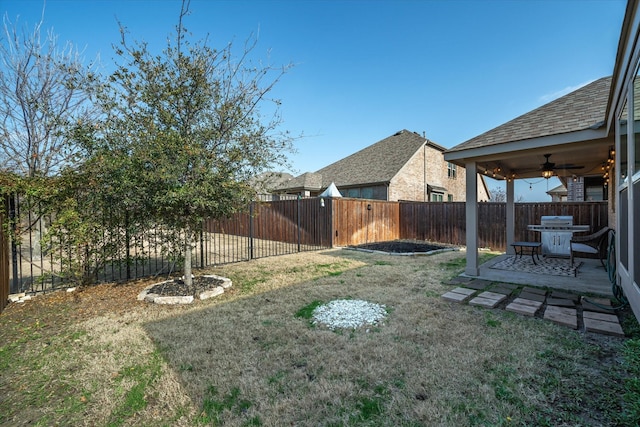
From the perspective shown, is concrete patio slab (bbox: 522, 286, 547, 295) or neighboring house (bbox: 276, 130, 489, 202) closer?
concrete patio slab (bbox: 522, 286, 547, 295)

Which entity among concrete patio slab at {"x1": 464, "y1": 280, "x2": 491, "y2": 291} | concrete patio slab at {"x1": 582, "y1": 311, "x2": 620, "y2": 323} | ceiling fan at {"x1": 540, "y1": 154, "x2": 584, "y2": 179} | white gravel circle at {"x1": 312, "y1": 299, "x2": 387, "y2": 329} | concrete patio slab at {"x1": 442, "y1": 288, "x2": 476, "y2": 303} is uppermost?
ceiling fan at {"x1": 540, "y1": 154, "x2": 584, "y2": 179}

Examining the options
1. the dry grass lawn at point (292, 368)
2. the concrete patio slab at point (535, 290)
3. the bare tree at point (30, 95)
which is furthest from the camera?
the bare tree at point (30, 95)

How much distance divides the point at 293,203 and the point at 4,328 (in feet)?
28.6

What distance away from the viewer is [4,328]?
3.31 meters

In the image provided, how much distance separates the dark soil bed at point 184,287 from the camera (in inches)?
176

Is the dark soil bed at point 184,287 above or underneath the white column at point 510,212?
underneath

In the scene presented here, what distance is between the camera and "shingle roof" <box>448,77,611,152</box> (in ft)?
14.8

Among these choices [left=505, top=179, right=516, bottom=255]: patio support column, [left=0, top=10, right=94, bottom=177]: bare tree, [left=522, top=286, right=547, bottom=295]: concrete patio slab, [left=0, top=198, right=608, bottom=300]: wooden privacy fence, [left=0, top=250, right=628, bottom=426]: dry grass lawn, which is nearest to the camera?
[left=0, top=250, right=628, bottom=426]: dry grass lawn

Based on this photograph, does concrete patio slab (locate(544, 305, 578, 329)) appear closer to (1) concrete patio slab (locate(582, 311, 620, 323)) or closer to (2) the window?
(1) concrete patio slab (locate(582, 311, 620, 323))

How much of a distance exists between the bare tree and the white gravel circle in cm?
799

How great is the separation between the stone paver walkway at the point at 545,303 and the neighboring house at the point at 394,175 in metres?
11.0

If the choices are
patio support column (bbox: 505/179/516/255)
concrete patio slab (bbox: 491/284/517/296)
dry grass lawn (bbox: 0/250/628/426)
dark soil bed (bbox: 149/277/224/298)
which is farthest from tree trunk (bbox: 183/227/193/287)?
patio support column (bbox: 505/179/516/255)

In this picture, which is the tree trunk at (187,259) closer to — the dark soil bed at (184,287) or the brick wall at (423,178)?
the dark soil bed at (184,287)

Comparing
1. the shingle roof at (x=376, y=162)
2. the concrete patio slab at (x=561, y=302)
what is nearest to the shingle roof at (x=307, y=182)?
the shingle roof at (x=376, y=162)
